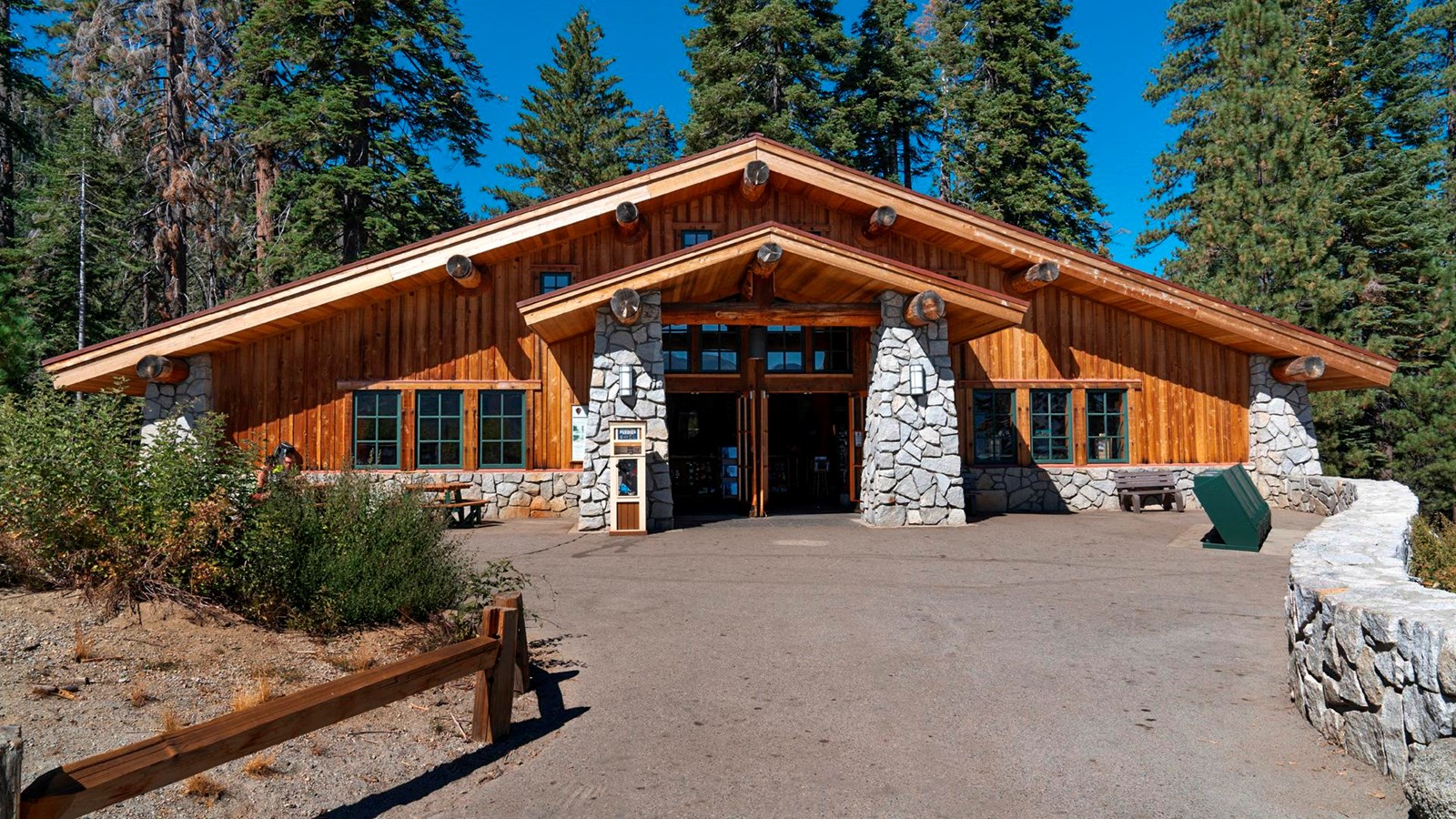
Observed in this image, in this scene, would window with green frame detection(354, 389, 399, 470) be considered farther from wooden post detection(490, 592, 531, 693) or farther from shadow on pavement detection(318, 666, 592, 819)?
wooden post detection(490, 592, 531, 693)

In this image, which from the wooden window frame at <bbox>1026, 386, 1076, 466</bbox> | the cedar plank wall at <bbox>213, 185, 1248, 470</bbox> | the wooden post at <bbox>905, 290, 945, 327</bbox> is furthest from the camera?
the wooden window frame at <bbox>1026, 386, 1076, 466</bbox>

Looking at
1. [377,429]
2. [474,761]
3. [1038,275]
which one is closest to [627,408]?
[377,429]

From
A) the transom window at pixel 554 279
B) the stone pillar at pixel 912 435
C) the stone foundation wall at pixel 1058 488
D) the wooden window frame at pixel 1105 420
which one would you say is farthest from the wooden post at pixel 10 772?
the wooden window frame at pixel 1105 420

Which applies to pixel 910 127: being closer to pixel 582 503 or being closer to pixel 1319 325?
pixel 1319 325

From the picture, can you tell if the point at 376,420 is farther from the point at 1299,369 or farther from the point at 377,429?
the point at 1299,369

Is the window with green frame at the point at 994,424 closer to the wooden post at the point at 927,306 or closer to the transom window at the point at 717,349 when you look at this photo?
the wooden post at the point at 927,306

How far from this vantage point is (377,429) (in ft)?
47.1

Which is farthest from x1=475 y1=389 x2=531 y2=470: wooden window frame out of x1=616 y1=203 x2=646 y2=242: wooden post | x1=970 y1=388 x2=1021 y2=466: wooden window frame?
x1=970 y1=388 x2=1021 y2=466: wooden window frame

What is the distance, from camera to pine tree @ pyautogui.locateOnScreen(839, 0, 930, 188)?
28.1m

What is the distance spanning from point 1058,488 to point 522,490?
9.90 meters

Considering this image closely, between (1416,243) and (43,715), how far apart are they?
2941 centimetres

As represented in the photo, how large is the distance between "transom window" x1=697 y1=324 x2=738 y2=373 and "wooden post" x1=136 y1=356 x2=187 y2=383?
856 cm

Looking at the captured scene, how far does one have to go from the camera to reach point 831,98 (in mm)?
26688

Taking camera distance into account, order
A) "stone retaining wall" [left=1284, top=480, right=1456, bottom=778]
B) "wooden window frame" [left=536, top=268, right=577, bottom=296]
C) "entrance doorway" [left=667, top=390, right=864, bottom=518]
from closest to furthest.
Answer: "stone retaining wall" [left=1284, top=480, right=1456, bottom=778], "wooden window frame" [left=536, top=268, right=577, bottom=296], "entrance doorway" [left=667, top=390, right=864, bottom=518]
